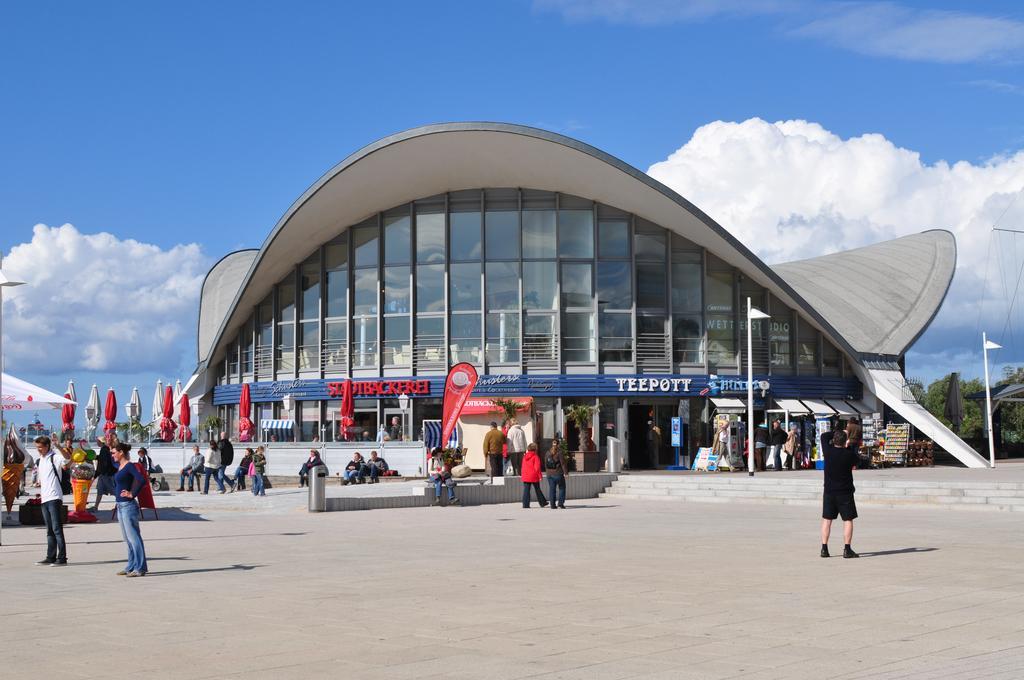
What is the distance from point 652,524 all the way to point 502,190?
22315 mm

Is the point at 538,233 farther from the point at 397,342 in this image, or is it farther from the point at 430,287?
the point at 397,342

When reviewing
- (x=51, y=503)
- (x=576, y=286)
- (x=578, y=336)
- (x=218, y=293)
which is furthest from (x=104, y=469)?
(x=218, y=293)

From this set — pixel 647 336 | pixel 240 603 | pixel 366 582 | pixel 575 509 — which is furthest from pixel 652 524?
pixel 647 336

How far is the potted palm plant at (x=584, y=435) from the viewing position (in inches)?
1401

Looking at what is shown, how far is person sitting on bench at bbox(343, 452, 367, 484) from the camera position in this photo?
103 ft

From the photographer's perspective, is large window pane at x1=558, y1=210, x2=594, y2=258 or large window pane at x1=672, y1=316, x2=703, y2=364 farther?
large window pane at x1=672, y1=316, x2=703, y2=364

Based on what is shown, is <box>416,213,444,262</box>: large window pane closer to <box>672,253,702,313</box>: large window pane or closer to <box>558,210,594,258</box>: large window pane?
<box>558,210,594,258</box>: large window pane

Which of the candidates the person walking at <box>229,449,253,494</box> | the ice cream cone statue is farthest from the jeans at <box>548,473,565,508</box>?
the person walking at <box>229,449,253,494</box>

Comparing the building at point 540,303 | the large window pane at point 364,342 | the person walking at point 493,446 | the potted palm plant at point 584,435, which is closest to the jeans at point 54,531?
the person walking at point 493,446

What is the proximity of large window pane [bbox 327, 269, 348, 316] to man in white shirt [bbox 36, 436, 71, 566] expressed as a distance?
27205 mm

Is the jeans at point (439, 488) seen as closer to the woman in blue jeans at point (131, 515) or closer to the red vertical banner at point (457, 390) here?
the red vertical banner at point (457, 390)

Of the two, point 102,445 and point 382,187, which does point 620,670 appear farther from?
point 382,187

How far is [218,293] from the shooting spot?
168 feet

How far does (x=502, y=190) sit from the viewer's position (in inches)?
1609
